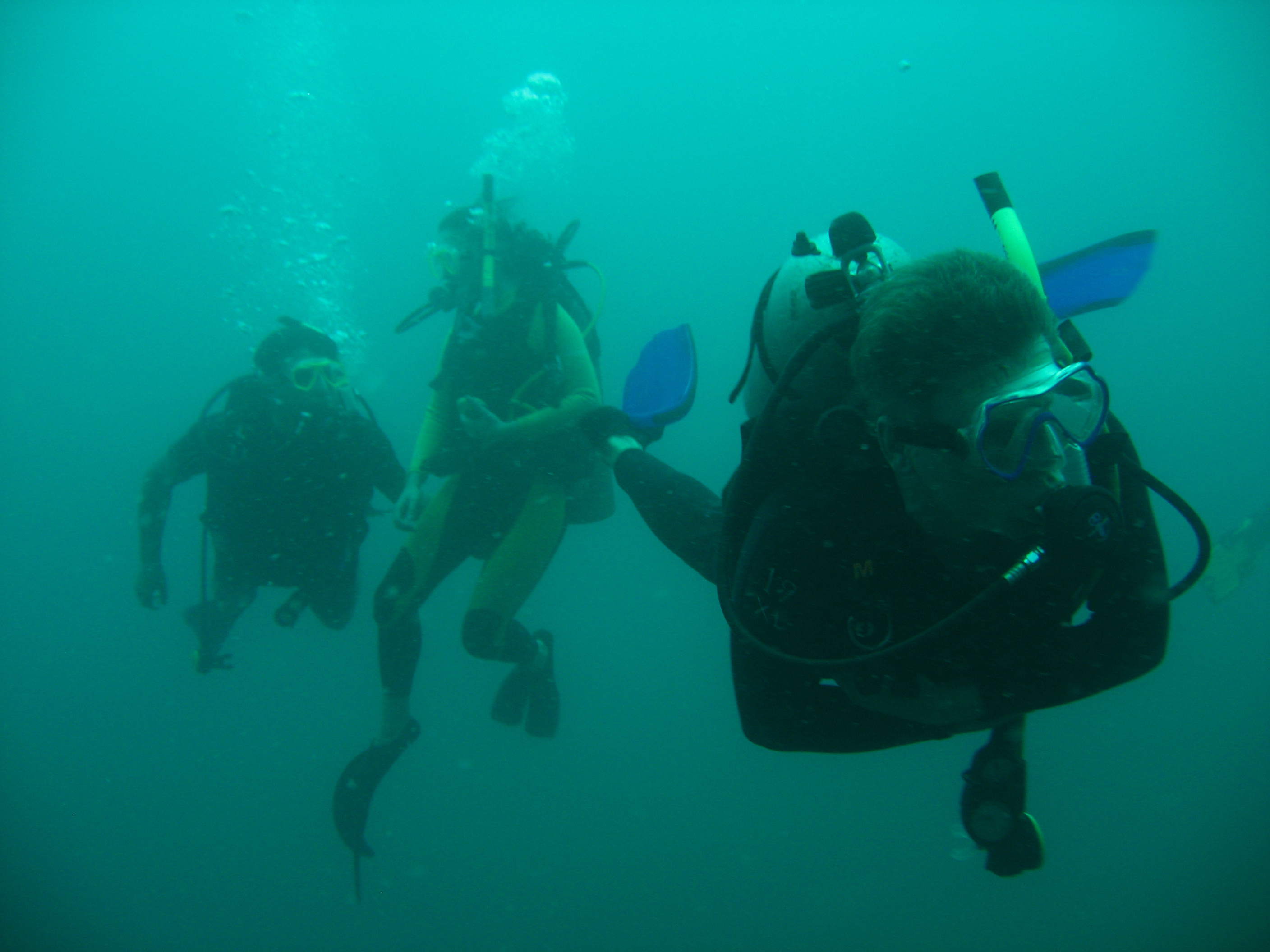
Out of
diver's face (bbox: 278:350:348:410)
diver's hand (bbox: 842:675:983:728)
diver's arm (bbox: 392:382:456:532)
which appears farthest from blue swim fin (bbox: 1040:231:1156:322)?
diver's face (bbox: 278:350:348:410)

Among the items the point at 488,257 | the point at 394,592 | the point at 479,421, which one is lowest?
the point at 394,592

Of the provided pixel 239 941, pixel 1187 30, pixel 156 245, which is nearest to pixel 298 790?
pixel 239 941

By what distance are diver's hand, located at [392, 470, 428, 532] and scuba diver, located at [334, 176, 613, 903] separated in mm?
11

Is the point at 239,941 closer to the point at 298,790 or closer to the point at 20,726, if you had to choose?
the point at 298,790

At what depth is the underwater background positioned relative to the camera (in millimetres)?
11109

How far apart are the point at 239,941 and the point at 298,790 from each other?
215 inches

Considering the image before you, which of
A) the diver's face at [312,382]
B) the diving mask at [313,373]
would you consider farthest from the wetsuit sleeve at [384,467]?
the diving mask at [313,373]

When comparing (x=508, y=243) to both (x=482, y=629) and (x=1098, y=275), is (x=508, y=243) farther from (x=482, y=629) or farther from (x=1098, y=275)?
(x=1098, y=275)

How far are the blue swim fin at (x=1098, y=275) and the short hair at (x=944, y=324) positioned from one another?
1.06 meters

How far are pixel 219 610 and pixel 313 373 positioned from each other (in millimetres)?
2411

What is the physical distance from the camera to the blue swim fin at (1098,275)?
6.91 ft

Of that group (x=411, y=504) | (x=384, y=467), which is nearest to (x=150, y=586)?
(x=384, y=467)

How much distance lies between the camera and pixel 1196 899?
12.4 m

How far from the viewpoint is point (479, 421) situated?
3.77 m
